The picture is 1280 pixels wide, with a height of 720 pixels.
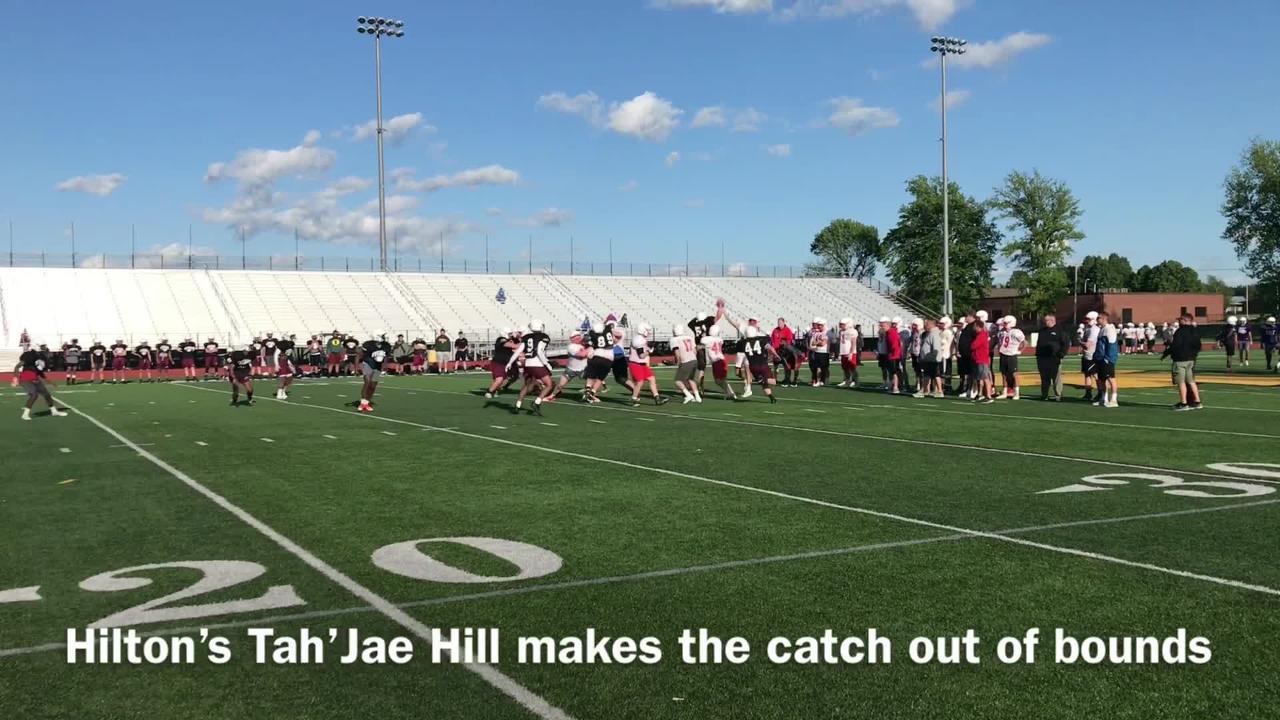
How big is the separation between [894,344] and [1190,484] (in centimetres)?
1474

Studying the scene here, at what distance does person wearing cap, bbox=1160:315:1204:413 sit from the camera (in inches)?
683

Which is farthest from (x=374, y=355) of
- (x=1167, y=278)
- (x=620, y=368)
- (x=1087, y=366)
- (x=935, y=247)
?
(x=1167, y=278)

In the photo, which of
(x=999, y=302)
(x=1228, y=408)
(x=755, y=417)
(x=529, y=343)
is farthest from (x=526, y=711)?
(x=999, y=302)

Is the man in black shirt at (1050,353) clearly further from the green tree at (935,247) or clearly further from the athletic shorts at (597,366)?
the green tree at (935,247)

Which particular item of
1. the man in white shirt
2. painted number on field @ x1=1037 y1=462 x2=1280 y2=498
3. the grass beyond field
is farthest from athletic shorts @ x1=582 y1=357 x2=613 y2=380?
painted number on field @ x1=1037 y1=462 x2=1280 y2=498

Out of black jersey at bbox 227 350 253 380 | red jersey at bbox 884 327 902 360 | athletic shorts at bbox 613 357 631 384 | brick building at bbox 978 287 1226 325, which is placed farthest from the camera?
brick building at bbox 978 287 1226 325

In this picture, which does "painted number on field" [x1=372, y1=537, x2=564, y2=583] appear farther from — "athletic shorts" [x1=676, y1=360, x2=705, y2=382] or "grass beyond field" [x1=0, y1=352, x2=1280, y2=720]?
"athletic shorts" [x1=676, y1=360, x2=705, y2=382]

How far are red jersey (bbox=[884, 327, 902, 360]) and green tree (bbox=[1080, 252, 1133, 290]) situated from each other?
421 feet

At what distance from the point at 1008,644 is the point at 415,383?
94.6ft

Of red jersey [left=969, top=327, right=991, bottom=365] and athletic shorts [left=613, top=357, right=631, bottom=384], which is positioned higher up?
red jersey [left=969, top=327, right=991, bottom=365]

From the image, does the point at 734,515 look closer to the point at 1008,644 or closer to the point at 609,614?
the point at 609,614

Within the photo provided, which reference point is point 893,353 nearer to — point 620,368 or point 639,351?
point 620,368

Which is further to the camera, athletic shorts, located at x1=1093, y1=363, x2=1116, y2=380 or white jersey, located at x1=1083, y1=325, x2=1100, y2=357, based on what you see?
white jersey, located at x1=1083, y1=325, x2=1100, y2=357

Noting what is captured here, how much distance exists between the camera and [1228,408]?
59.6 feet
